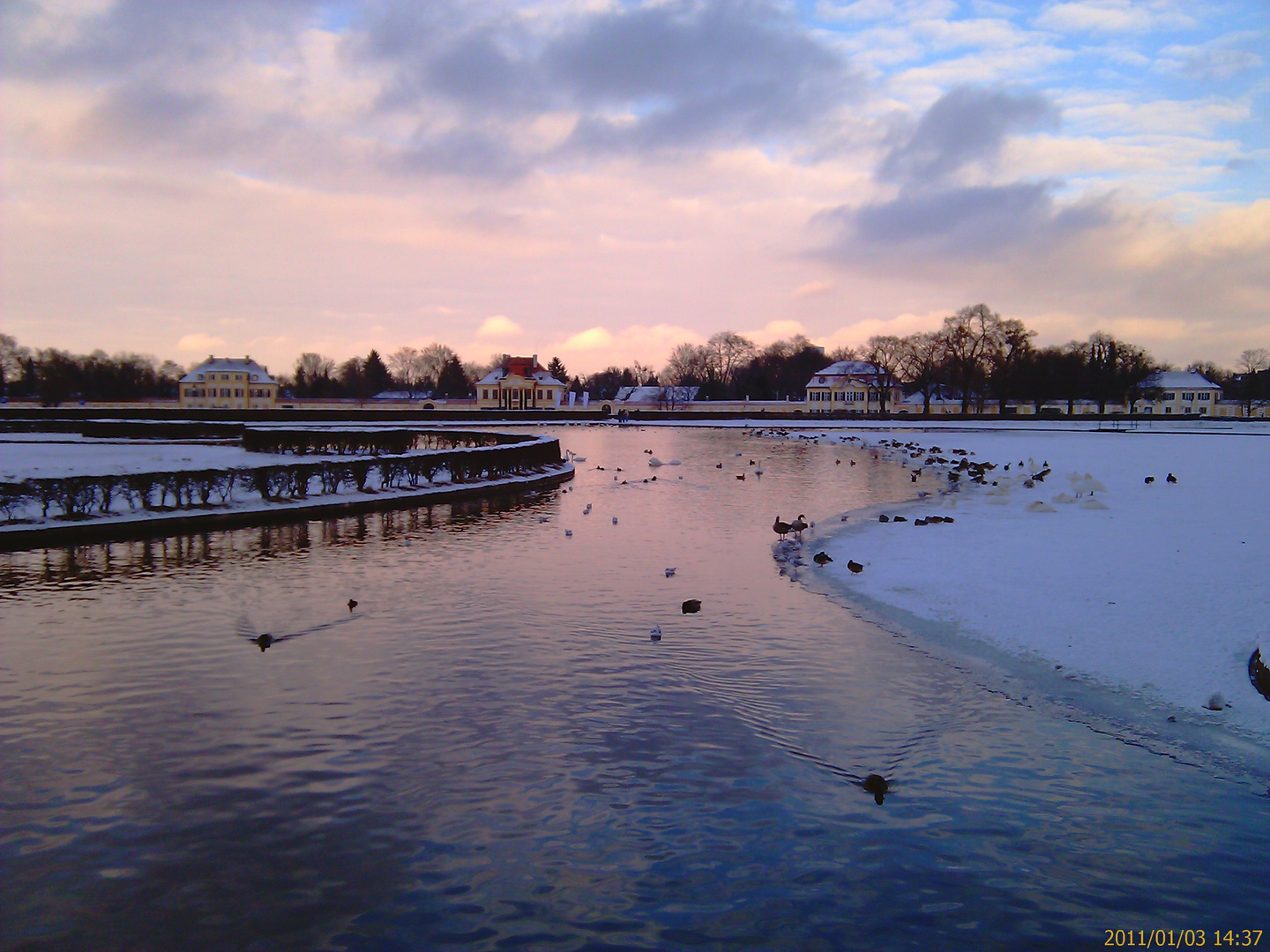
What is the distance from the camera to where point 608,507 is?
22750 mm

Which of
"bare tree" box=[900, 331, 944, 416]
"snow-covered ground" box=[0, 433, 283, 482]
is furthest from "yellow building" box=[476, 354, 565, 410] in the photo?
"snow-covered ground" box=[0, 433, 283, 482]

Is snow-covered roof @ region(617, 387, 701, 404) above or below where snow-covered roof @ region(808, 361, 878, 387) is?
below

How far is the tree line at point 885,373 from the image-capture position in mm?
98312

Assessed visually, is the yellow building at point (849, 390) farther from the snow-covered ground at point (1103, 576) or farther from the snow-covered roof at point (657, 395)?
the snow-covered ground at point (1103, 576)

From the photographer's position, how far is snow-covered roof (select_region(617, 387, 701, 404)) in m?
133

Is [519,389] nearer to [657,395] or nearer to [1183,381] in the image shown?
[657,395]

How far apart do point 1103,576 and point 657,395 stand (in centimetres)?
12755

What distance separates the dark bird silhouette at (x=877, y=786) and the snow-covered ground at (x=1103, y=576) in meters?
3.65

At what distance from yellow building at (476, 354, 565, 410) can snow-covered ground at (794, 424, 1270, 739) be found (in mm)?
98394

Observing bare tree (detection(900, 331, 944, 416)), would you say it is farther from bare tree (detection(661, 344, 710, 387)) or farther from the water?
the water

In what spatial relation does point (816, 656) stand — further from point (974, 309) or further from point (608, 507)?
point (974, 309)

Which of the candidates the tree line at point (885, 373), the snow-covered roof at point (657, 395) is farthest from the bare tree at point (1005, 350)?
the snow-covered roof at point (657, 395)

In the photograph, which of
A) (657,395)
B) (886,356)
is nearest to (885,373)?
(886,356)

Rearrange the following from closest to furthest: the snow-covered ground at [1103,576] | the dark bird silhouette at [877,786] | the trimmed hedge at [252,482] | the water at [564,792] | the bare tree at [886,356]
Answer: the water at [564,792] → the dark bird silhouette at [877,786] → the snow-covered ground at [1103,576] → the trimmed hedge at [252,482] → the bare tree at [886,356]
